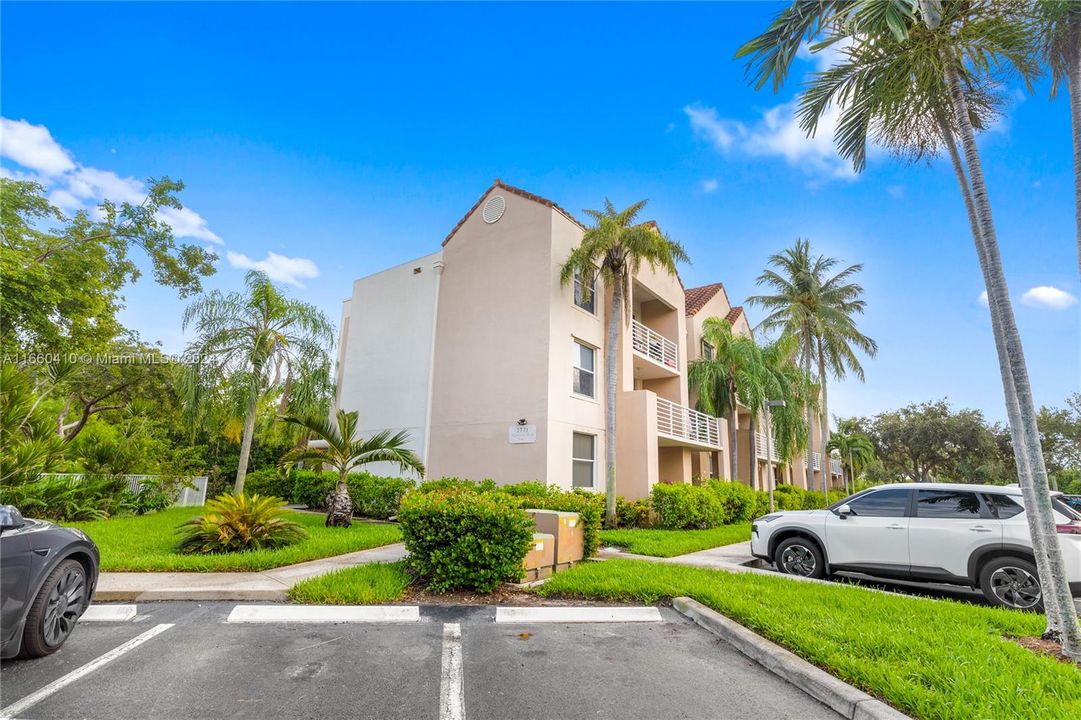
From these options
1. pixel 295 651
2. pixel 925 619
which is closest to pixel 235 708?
pixel 295 651

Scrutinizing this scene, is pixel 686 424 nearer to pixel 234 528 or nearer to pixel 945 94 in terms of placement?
pixel 945 94

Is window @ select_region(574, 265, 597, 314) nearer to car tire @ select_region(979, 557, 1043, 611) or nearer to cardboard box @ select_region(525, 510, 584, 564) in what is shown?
cardboard box @ select_region(525, 510, 584, 564)

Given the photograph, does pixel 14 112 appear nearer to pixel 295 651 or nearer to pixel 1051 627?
pixel 295 651

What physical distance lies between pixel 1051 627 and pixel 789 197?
12466 mm

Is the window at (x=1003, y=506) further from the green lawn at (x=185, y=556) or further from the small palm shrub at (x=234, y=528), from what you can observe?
the small palm shrub at (x=234, y=528)

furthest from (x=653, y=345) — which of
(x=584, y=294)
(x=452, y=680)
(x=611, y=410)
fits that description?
(x=452, y=680)

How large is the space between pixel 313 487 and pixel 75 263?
9.96m

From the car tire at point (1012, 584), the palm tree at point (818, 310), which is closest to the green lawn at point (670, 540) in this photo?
the car tire at point (1012, 584)

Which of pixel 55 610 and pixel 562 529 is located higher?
pixel 562 529

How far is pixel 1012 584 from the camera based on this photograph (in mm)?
6621

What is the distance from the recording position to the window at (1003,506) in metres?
6.86

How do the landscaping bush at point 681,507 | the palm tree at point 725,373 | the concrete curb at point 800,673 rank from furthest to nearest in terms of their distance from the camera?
the palm tree at point 725,373
the landscaping bush at point 681,507
the concrete curb at point 800,673

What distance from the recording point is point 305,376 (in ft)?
46.3

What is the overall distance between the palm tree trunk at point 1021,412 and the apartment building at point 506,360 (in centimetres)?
1007
